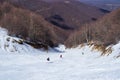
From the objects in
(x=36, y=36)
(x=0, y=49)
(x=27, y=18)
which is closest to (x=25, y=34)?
(x=36, y=36)

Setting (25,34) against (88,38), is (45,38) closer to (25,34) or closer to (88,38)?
(25,34)

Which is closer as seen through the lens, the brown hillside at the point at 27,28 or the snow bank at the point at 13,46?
the snow bank at the point at 13,46

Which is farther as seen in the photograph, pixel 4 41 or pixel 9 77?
pixel 4 41

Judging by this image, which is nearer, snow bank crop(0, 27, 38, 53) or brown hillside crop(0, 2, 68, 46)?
snow bank crop(0, 27, 38, 53)

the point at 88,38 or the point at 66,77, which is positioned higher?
the point at 66,77

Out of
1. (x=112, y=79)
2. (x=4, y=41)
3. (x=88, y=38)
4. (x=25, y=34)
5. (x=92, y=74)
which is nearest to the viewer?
(x=112, y=79)

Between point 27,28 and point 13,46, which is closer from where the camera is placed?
point 13,46

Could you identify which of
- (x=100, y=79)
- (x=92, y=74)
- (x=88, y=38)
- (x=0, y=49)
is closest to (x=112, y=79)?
(x=100, y=79)

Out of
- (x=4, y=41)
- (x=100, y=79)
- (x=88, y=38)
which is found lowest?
(x=88, y=38)

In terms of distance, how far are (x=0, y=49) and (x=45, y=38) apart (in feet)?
163

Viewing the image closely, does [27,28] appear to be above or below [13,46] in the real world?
below

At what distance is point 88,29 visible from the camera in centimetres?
16662

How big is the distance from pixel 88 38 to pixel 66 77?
5220 inches

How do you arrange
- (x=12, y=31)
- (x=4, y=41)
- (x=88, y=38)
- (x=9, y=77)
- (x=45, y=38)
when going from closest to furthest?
(x=9, y=77)
(x=4, y=41)
(x=12, y=31)
(x=45, y=38)
(x=88, y=38)
